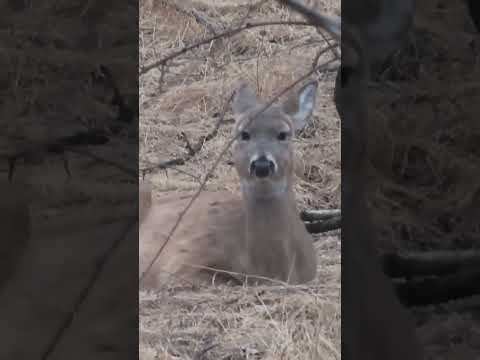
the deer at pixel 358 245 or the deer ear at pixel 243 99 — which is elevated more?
the deer ear at pixel 243 99

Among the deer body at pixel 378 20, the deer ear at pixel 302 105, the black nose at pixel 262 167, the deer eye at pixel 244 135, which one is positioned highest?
the deer body at pixel 378 20

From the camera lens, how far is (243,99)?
1.37 metres

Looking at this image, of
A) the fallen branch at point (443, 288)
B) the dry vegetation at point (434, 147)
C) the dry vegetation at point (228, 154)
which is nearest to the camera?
the dry vegetation at point (228, 154)

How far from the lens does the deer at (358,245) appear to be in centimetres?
129

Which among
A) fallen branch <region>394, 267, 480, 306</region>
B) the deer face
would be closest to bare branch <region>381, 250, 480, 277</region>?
fallen branch <region>394, 267, 480, 306</region>

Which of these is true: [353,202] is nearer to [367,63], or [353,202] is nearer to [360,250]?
[360,250]

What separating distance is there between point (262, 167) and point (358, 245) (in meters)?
0.20

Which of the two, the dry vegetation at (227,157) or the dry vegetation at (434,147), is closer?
the dry vegetation at (227,157)

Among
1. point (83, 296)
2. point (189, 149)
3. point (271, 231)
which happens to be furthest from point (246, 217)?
point (83, 296)

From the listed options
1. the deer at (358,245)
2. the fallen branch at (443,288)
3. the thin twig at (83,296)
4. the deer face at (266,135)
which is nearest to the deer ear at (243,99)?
the deer face at (266,135)

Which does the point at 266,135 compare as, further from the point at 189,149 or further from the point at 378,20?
the point at 378,20

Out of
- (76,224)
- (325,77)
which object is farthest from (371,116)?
(76,224)

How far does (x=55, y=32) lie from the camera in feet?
5.49

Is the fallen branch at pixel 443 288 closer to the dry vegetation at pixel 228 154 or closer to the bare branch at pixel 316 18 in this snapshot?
the dry vegetation at pixel 228 154
